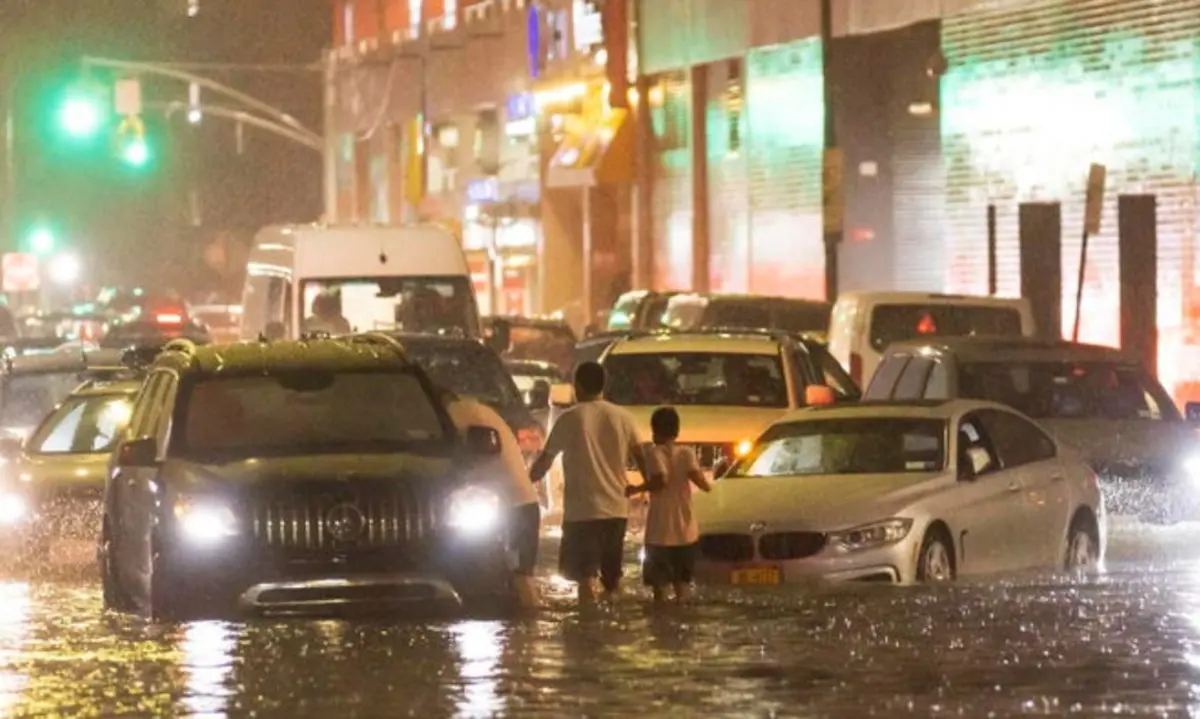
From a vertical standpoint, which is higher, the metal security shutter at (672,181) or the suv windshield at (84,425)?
the metal security shutter at (672,181)

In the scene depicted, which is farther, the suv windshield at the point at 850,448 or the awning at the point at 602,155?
the awning at the point at 602,155

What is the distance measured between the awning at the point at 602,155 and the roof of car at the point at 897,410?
128 feet

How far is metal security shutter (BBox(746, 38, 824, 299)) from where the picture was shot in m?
49.3


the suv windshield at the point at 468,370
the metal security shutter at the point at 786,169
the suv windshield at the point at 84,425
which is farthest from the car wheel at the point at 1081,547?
the metal security shutter at the point at 786,169

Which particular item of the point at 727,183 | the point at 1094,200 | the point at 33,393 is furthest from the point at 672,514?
the point at 727,183

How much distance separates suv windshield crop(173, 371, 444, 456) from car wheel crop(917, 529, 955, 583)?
11.0 feet

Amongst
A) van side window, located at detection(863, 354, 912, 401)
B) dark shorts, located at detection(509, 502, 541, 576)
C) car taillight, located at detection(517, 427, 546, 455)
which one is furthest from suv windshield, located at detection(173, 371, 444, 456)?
van side window, located at detection(863, 354, 912, 401)

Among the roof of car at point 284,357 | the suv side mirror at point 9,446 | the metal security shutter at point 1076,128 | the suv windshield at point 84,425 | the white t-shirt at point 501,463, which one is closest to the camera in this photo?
the white t-shirt at point 501,463

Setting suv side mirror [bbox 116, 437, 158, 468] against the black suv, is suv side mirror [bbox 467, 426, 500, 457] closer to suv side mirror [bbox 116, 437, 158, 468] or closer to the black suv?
the black suv

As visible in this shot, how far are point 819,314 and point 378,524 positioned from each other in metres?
20.5

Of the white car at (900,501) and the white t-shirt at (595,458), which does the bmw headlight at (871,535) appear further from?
the white t-shirt at (595,458)

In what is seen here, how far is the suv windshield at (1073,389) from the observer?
2352 cm

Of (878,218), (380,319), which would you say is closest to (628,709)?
(380,319)

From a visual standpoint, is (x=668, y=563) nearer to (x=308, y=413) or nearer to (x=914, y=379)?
(x=308, y=413)
